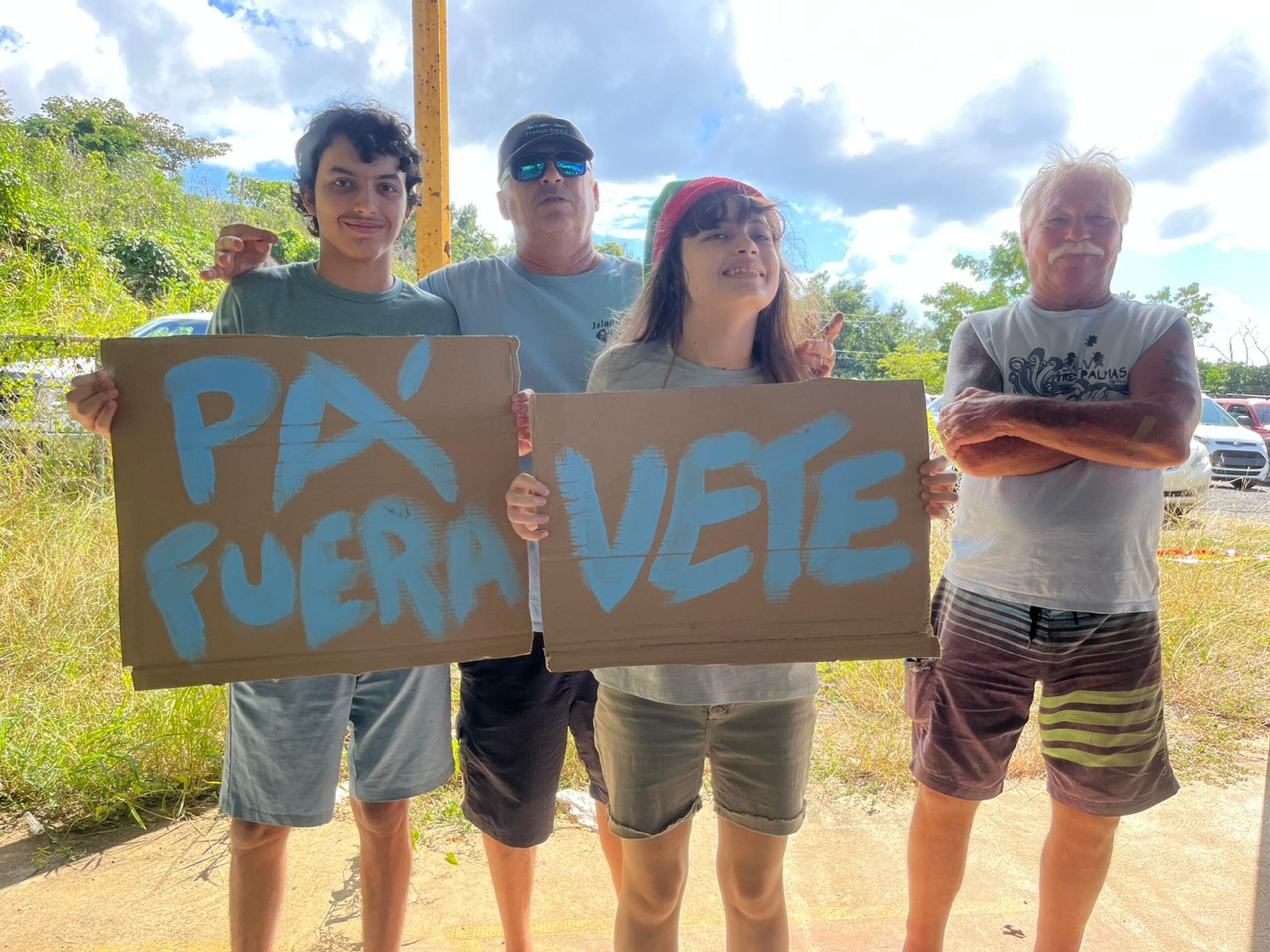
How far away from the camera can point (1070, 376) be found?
69.7 inches

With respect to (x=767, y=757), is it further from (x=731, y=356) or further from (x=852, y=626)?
(x=731, y=356)

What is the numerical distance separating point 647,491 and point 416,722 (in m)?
0.78

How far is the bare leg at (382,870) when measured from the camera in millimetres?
1698

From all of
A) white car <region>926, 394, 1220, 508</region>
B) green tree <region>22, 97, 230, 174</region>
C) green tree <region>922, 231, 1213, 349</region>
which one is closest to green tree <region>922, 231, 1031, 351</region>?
green tree <region>922, 231, 1213, 349</region>

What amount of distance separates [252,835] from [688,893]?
1209 mm

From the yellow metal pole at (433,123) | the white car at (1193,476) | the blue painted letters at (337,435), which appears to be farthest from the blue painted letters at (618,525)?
the white car at (1193,476)

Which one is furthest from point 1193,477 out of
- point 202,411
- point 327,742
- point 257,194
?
point 257,194

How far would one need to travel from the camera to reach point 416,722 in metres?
1.69

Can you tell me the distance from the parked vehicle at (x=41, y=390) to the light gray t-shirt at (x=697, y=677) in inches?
171

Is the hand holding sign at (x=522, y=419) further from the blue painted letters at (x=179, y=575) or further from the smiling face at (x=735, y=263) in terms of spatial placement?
the blue painted letters at (x=179, y=575)

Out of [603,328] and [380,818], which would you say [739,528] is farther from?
[380,818]

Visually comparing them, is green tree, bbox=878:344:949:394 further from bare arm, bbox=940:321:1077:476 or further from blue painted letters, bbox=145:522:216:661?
blue painted letters, bbox=145:522:216:661

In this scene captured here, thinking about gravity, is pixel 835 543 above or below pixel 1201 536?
above

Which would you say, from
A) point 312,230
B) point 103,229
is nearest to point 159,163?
point 103,229
